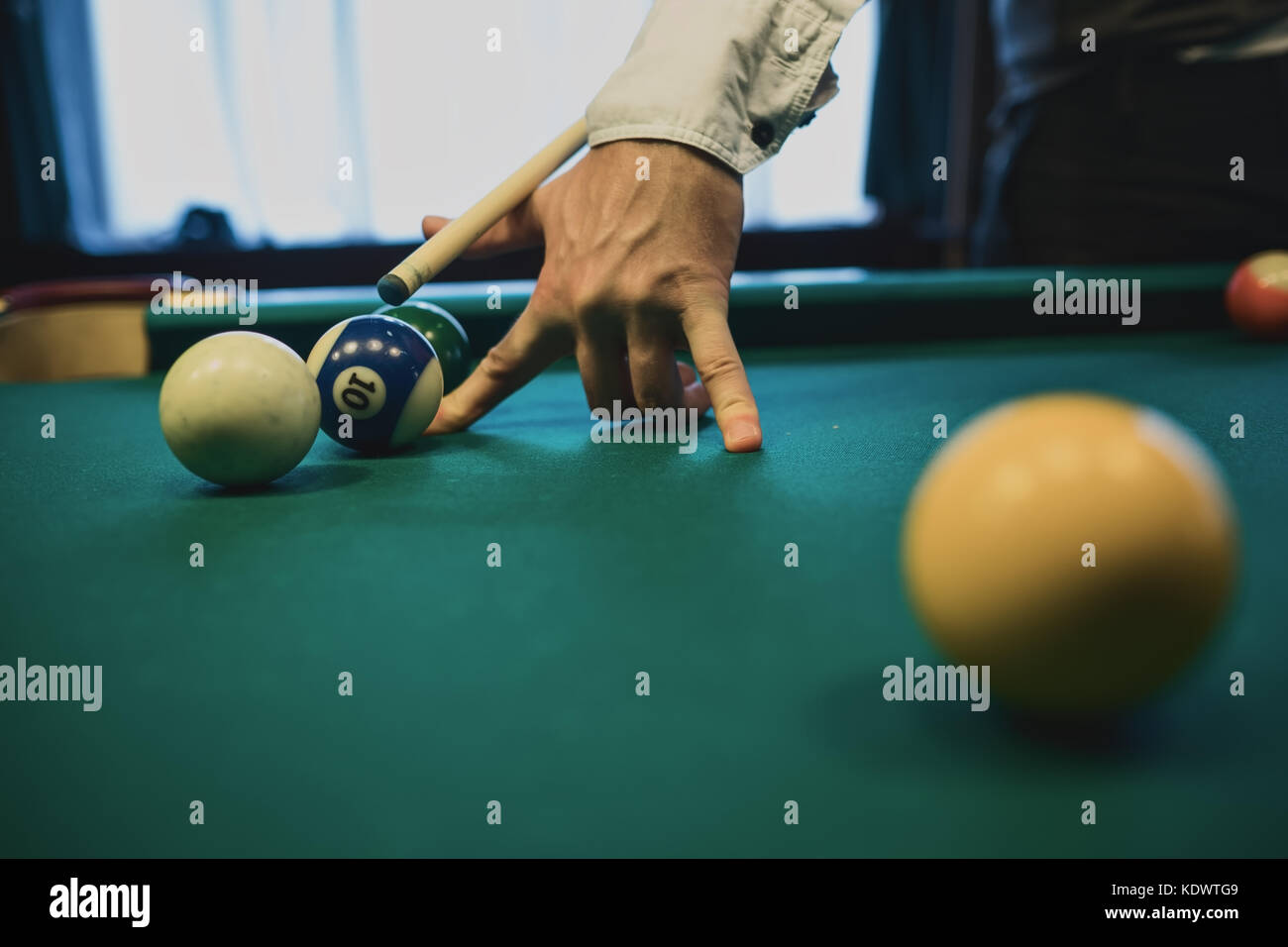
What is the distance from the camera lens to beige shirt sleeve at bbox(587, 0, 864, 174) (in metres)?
2.09

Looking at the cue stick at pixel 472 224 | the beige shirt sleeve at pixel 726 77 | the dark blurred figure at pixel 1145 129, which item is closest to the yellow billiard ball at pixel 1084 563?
the beige shirt sleeve at pixel 726 77

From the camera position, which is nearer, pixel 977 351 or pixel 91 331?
pixel 977 351

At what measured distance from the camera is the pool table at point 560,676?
77cm

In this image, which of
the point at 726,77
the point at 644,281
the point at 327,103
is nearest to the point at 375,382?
the point at 644,281

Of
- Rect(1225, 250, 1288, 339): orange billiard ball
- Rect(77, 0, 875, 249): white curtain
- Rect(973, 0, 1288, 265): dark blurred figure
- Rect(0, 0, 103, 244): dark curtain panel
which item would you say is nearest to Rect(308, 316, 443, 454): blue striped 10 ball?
Rect(1225, 250, 1288, 339): orange billiard ball

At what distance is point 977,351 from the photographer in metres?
3.31

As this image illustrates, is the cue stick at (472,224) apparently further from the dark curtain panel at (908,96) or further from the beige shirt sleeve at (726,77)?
the dark curtain panel at (908,96)

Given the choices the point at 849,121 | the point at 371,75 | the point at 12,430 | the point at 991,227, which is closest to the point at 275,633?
the point at 12,430

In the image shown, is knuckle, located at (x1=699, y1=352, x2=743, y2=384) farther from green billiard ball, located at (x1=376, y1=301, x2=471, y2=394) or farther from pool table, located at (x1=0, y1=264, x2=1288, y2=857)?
green billiard ball, located at (x1=376, y1=301, x2=471, y2=394)

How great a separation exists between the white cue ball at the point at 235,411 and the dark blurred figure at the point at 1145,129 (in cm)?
345

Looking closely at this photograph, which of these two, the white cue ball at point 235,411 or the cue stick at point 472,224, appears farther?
the cue stick at point 472,224
